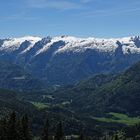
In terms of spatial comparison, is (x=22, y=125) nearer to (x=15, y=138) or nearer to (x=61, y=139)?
(x=15, y=138)

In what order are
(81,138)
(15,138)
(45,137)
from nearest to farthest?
(15,138) < (45,137) < (81,138)

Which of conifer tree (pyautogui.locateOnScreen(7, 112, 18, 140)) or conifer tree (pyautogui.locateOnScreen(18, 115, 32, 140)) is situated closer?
conifer tree (pyautogui.locateOnScreen(7, 112, 18, 140))

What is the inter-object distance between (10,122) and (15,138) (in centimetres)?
384

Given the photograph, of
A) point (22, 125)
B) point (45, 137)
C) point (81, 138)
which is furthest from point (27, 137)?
point (81, 138)

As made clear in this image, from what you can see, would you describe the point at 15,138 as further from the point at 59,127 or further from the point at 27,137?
the point at 59,127

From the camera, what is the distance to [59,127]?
125 m

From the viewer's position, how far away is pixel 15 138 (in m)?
105

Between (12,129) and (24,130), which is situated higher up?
(12,129)

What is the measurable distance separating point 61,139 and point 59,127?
3985 mm

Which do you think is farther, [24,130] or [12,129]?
[24,130]

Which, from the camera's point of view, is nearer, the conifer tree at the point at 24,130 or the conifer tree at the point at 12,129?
the conifer tree at the point at 12,129

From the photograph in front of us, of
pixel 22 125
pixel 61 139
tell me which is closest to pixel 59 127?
pixel 61 139

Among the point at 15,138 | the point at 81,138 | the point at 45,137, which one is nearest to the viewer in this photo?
the point at 15,138

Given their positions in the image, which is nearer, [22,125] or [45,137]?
[22,125]
